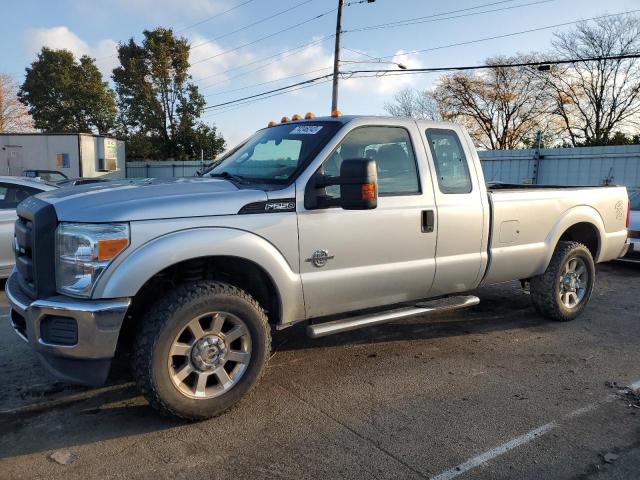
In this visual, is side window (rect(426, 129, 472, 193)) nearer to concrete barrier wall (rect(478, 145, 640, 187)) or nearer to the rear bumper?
the rear bumper

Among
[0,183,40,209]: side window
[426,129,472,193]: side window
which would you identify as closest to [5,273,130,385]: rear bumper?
[426,129,472,193]: side window

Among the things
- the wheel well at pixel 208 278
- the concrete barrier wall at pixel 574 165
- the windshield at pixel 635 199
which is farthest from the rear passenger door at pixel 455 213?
the concrete barrier wall at pixel 574 165

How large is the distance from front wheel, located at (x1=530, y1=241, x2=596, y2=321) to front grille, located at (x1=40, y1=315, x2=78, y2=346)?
4.59 m

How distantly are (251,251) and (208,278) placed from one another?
0.42 meters

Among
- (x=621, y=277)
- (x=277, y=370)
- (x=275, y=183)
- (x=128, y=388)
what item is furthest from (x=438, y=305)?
(x=621, y=277)

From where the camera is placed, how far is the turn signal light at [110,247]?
119 inches

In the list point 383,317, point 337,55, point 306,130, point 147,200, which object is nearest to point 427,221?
point 383,317

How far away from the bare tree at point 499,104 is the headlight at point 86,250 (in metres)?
42.7

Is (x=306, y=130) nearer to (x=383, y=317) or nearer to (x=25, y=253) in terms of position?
(x=383, y=317)

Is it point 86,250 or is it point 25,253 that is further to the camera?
point 25,253

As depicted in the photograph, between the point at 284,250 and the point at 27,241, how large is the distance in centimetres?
168

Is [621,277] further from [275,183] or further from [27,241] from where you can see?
[27,241]

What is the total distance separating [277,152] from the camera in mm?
4250

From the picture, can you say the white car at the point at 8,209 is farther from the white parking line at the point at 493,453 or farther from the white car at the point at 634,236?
the white car at the point at 634,236
